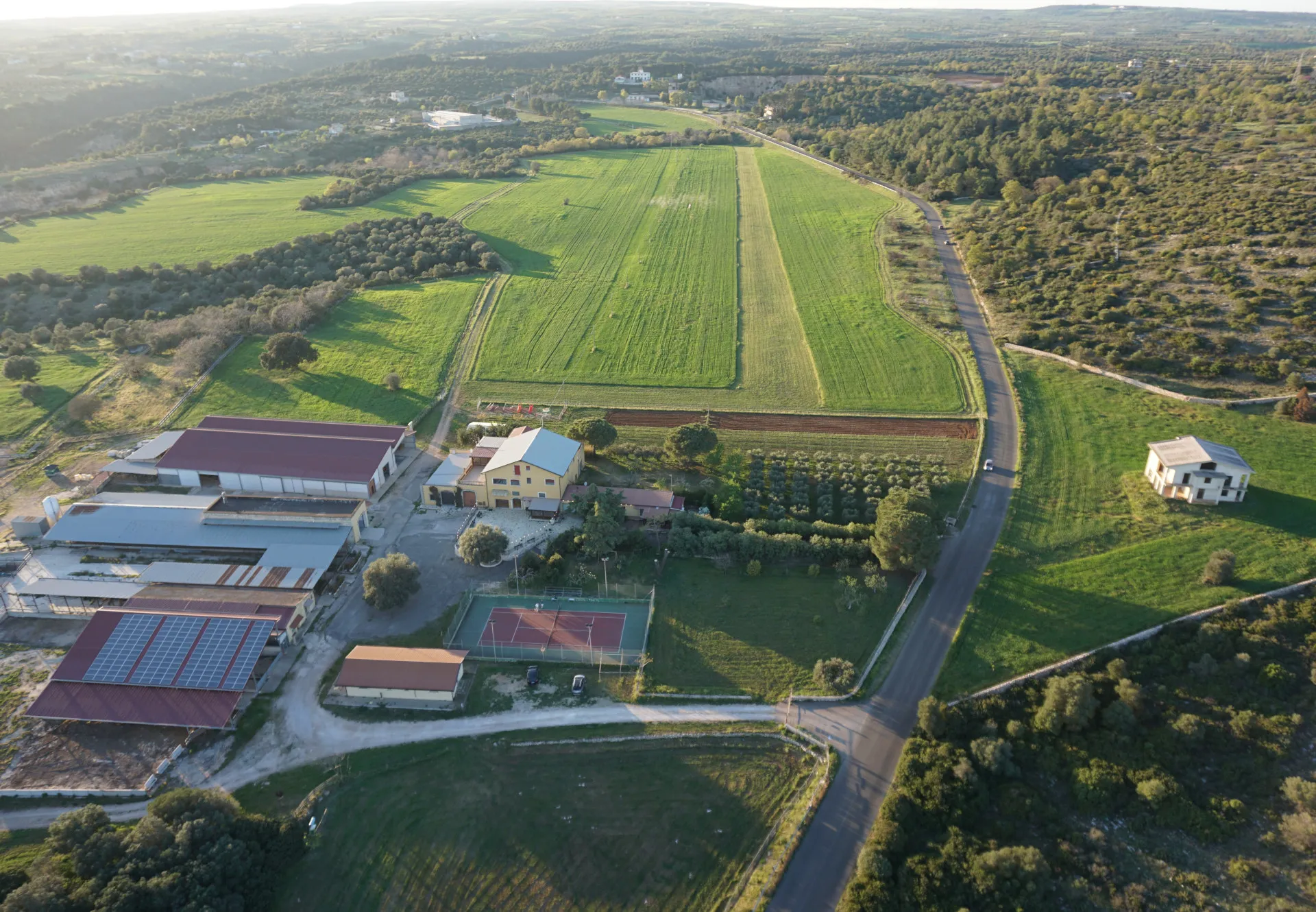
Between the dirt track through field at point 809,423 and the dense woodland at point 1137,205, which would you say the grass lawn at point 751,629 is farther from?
the dense woodland at point 1137,205

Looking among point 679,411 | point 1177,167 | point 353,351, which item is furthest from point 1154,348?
point 353,351

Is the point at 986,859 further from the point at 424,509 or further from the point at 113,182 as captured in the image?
the point at 113,182

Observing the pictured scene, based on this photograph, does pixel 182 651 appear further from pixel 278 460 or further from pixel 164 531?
A: pixel 278 460

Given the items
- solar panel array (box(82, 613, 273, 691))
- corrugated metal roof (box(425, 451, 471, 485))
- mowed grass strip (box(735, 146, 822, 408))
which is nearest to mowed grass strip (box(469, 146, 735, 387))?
→ mowed grass strip (box(735, 146, 822, 408))

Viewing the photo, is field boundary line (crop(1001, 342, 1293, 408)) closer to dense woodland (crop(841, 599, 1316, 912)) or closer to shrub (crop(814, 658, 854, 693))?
dense woodland (crop(841, 599, 1316, 912))

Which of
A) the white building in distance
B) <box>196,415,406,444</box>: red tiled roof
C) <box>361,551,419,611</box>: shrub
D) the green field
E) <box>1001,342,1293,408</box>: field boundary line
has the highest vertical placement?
the white building in distance
